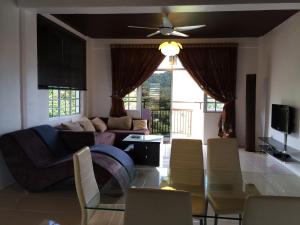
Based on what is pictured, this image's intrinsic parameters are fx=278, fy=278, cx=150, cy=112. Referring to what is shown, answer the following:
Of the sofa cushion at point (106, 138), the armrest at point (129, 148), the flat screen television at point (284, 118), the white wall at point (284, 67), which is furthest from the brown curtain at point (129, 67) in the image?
the flat screen television at point (284, 118)

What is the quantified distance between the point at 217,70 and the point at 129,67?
223 cm

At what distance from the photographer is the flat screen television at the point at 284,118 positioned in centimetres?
481

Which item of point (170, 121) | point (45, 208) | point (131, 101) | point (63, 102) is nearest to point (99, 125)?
point (63, 102)

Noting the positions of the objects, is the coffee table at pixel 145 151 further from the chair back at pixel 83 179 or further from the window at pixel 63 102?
the chair back at pixel 83 179

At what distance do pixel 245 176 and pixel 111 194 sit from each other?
58.9 inches

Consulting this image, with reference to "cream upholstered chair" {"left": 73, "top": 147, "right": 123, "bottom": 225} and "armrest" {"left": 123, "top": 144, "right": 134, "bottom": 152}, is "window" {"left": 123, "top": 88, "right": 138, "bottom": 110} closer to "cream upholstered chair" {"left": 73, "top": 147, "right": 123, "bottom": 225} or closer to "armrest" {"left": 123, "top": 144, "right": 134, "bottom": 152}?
"armrest" {"left": 123, "top": 144, "right": 134, "bottom": 152}

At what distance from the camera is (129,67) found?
7.18 metres

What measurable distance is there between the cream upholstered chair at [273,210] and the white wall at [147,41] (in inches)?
235

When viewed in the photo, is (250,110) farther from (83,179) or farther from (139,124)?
(83,179)

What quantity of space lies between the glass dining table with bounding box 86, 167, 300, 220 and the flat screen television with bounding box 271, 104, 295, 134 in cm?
210

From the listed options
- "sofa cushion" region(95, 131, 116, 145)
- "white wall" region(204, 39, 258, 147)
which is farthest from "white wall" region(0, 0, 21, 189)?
"white wall" region(204, 39, 258, 147)

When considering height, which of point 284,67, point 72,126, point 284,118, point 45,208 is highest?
point 284,67

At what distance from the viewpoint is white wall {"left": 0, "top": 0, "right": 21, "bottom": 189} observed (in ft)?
12.6

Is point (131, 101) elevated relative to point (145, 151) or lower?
elevated
